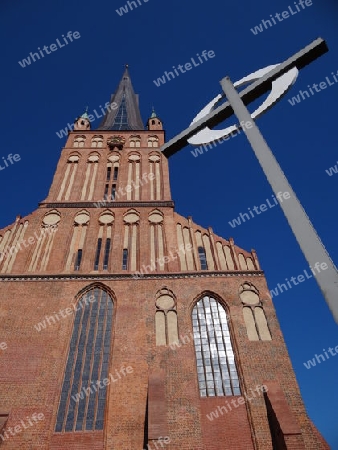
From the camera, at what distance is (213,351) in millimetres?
11906

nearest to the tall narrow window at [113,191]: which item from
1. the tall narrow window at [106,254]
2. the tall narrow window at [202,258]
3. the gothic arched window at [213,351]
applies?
the tall narrow window at [106,254]

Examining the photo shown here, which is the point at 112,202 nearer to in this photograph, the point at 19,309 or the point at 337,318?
the point at 19,309

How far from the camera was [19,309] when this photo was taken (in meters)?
12.6

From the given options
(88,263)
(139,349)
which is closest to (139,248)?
(88,263)

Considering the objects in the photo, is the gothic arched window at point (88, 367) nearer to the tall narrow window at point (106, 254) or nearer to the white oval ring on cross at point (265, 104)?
the tall narrow window at point (106, 254)

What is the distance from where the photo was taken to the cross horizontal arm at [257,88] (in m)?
2.96

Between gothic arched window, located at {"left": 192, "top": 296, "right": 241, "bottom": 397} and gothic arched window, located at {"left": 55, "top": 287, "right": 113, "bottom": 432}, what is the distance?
315 centimetres

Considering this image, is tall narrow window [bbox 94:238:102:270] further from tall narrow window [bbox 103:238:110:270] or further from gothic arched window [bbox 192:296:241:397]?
gothic arched window [bbox 192:296:241:397]

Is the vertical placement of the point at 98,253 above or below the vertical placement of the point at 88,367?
above

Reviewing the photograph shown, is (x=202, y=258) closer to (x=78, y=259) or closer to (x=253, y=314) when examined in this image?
(x=253, y=314)

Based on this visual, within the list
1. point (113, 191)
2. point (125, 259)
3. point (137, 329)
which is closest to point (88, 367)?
point (137, 329)

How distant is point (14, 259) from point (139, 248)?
17.1ft

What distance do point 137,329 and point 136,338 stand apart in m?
0.34

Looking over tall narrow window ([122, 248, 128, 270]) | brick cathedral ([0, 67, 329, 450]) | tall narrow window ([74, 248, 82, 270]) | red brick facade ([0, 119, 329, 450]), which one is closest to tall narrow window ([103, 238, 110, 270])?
brick cathedral ([0, 67, 329, 450])
